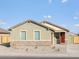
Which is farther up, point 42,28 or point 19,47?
point 42,28

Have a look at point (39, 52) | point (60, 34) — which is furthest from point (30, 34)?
point (60, 34)

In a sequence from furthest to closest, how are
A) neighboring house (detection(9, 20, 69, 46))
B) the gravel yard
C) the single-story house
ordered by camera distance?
the single-story house → neighboring house (detection(9, 20, 69, 46)) → the gravel yard

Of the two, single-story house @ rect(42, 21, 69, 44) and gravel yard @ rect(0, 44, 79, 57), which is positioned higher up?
single-story house @ rect(42, 21, 69, 44)

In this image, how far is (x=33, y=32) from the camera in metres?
Result: 43.3

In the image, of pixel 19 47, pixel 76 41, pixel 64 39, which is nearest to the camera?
pixel 19 47

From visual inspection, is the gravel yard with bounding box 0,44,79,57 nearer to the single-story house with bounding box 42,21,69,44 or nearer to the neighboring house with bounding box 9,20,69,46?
the neighboring house with bounding box 9,20,69,46

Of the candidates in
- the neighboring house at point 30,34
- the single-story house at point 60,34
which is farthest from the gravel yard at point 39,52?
the single-story house at point 60,34

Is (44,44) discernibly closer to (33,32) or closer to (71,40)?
(33,32)

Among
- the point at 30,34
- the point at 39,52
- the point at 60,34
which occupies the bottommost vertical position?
the point at 39,52

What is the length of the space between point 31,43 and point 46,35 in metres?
2.65

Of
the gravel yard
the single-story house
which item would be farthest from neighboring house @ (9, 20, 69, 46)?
the single-story house

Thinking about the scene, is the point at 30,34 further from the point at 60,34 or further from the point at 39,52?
the point at 60,34

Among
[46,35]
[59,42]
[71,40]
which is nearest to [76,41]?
[71,40]

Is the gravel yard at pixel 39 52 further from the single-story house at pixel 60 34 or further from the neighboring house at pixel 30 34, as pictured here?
the single-story house at pixel 60 34
